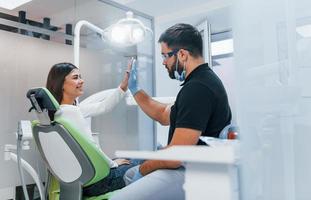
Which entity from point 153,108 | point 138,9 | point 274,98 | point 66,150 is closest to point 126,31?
point 153,108

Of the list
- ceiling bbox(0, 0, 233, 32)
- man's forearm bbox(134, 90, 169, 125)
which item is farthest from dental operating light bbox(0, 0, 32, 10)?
man's forearm bbox(134, 90, 169, 125)

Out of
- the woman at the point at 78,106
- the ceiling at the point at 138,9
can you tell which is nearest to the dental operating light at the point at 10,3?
the ceiling at the point at 138,9

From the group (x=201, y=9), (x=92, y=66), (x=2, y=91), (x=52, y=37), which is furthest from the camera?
(x=201, y=9)

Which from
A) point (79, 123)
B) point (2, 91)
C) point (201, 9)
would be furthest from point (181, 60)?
point (201, 9)

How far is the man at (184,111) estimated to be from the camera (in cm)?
119

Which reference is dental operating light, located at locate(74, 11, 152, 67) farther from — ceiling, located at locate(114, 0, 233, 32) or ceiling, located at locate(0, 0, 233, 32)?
ceiling, located at locate(114, 0, 233, 32)

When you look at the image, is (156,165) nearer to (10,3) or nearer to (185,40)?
(185,40)

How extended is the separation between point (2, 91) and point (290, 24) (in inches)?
84.9

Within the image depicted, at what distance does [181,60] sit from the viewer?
1495 mm

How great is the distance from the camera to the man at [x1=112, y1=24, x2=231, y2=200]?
1.19m

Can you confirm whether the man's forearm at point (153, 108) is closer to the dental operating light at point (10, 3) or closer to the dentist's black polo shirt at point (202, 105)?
the dentist's black polo shirt at point (202, 105)

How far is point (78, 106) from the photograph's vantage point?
2.02 m

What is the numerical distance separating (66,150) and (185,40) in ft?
2.47

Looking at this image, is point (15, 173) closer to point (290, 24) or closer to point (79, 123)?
point (79, 123)
